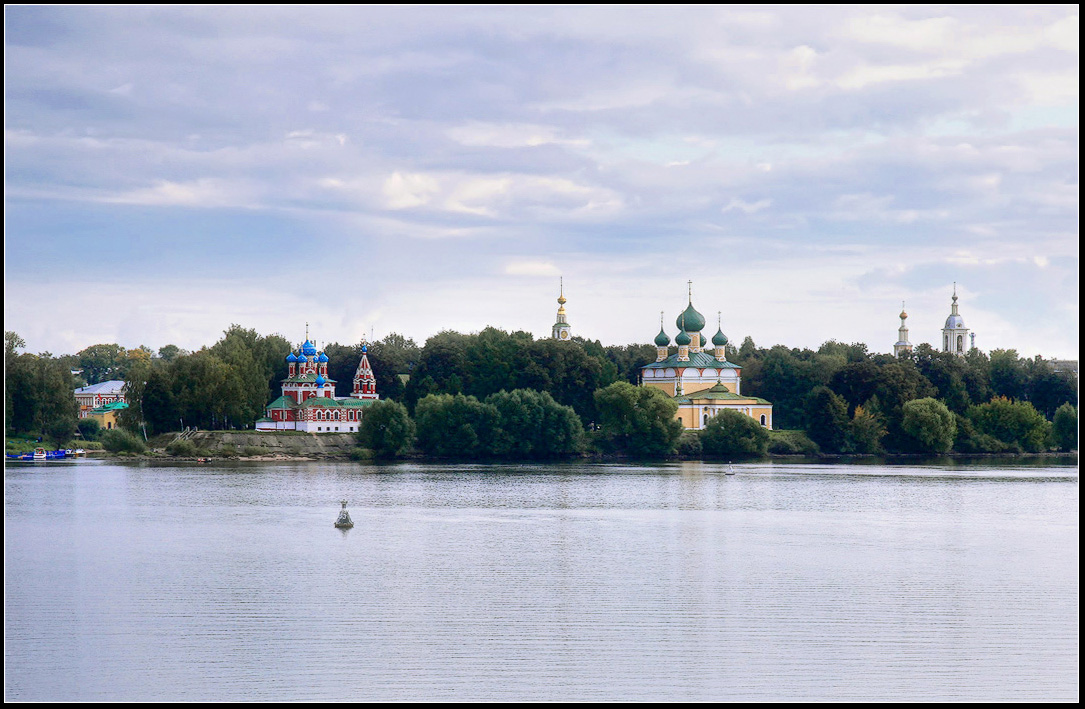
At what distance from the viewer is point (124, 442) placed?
67.9m

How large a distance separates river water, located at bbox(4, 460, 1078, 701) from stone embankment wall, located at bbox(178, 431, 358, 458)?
29275 millimetres

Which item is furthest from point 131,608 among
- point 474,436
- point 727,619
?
point 474,436

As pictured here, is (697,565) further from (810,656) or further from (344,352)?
(344,352)

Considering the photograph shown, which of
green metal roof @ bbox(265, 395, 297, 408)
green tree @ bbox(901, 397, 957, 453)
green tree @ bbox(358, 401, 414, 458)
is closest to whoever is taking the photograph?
green tree @ bbox(358, 401, 414, 458)

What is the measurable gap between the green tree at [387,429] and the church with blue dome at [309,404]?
4.75 m

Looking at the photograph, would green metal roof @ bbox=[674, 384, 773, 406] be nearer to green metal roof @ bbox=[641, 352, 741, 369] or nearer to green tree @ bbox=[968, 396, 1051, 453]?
green metal roof @ bbox=[641, 352, 741, 369]

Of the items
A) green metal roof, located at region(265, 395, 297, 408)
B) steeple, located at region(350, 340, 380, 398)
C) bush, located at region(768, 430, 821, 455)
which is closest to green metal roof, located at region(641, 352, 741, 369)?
bush, located at region(768, 430, 821, 455)

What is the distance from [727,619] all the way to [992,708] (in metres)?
5.55

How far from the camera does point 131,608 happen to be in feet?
65.3

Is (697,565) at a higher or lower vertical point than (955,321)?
lower

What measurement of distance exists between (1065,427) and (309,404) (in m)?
44.6

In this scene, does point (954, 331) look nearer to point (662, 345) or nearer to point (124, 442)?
point (662, 345)

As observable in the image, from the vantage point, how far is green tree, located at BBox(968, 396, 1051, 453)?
251 feet

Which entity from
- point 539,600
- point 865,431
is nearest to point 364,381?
point 865,431
